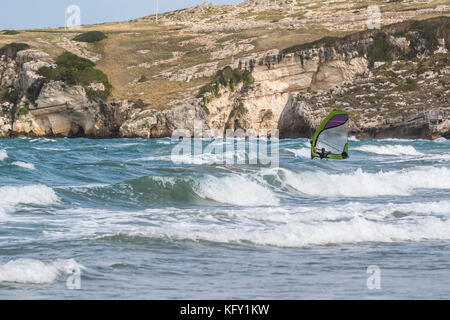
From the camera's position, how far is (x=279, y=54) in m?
63.3

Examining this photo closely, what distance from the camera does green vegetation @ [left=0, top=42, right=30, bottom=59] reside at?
70.4 metres

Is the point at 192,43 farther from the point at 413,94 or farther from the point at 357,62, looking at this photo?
the point at 413,94

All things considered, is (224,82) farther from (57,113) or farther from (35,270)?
(35,270)

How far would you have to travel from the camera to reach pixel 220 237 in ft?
36.9

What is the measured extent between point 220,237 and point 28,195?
647cm

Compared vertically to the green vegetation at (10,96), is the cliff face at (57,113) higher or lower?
lower

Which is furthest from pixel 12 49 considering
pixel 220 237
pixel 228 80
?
pixel 220 237

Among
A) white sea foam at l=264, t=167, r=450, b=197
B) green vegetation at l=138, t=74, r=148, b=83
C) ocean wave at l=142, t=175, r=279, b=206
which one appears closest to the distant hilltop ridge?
green vegetation at l=138, t=74, r=148, b=83

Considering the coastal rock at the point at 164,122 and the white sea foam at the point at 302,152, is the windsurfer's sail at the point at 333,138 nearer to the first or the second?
the white sea foam at the point at 302,152

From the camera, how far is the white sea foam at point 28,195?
596 inches

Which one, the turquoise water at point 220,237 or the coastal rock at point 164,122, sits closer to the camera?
the turquoise water at point 220,237

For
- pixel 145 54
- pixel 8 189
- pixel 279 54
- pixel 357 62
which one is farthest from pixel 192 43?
pixel 8 189

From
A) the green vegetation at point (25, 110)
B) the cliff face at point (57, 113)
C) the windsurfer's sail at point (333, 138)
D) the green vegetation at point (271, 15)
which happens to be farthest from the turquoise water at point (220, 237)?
the green vegetation at point (271, 15)

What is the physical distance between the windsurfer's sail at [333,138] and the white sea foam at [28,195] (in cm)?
1270
